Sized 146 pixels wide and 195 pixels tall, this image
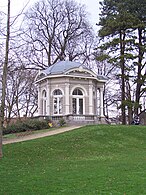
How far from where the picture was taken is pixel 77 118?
30406 mm

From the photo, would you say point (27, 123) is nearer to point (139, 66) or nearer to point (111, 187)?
point (139, 66)

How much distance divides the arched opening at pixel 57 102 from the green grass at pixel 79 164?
26.0ft

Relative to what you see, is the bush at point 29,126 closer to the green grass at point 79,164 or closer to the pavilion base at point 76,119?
the pavilion base at point 76,119

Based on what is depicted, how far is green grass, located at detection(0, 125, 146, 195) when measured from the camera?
885 cm

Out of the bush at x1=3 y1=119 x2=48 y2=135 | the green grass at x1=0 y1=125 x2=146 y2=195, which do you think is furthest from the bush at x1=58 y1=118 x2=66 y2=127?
the green grass at x1=0 y1=125 x2=146 y2=195

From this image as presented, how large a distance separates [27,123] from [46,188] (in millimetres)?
19647

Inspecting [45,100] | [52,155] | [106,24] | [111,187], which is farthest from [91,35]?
[111,187]

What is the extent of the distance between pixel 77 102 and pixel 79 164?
18.1 m

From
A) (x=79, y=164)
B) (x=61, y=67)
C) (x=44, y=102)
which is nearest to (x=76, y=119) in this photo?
(x=44, y=102)

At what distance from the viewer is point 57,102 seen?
31.7 meters

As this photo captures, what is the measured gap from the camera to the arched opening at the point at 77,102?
3170 cm

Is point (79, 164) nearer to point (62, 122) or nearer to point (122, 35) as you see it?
point (62, 122)

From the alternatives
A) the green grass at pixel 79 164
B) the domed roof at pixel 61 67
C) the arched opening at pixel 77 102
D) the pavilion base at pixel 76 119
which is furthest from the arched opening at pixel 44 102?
the green grass at pixel 79 164

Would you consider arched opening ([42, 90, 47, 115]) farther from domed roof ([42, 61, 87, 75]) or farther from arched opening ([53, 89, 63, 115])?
domed roof ([42, 61, 87, 75])
